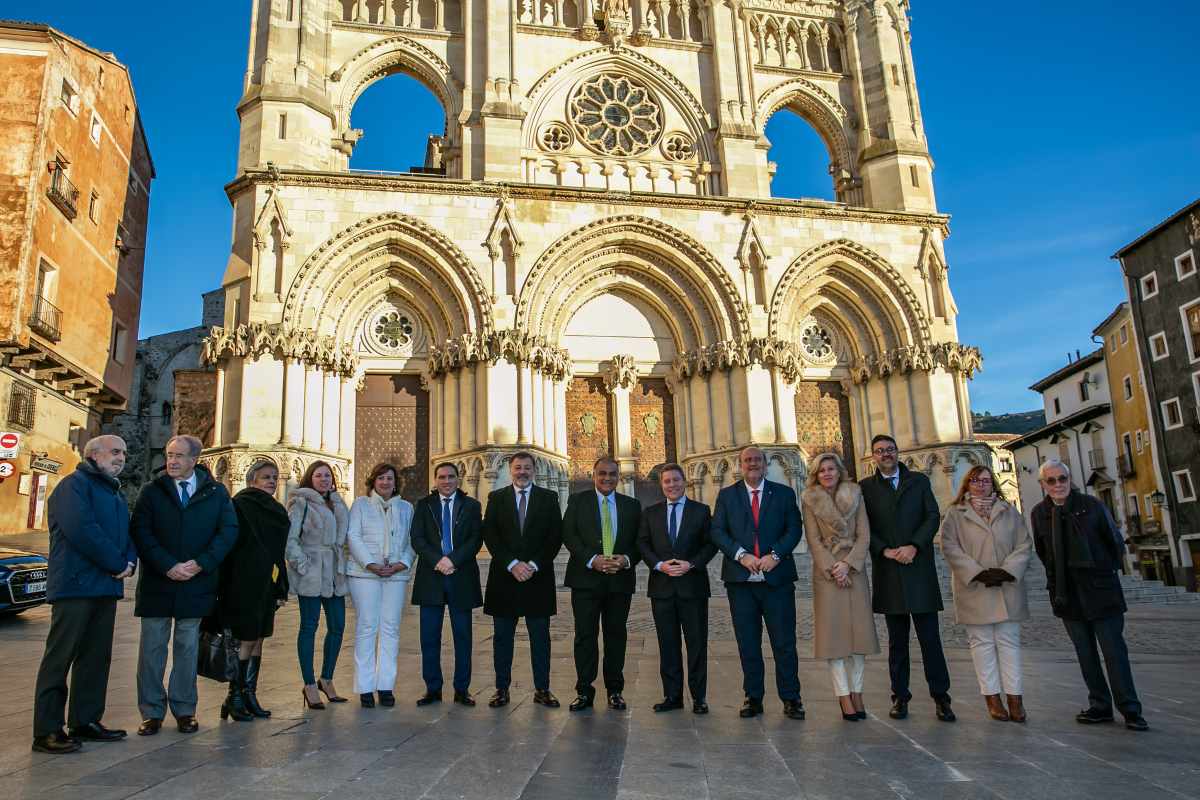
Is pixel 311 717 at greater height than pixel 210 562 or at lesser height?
lesser

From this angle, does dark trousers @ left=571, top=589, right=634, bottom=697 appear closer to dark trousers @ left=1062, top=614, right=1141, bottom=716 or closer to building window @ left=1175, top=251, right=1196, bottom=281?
dark trousers @ left=1062, top=614, right=1141, bottom=716

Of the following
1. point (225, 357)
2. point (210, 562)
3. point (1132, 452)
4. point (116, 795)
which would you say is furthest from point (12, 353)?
point (1132, 452)

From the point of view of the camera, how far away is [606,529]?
6039 millimetres

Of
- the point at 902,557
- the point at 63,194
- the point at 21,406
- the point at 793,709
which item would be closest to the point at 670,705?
the point at 793,709

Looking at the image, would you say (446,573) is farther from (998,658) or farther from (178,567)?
(998,658)

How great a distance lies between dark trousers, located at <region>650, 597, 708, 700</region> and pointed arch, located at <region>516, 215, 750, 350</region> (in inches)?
486

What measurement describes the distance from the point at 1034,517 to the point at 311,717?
5.12 meters

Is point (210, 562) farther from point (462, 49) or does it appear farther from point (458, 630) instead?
point (462, 49)

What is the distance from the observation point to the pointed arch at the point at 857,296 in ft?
62.7

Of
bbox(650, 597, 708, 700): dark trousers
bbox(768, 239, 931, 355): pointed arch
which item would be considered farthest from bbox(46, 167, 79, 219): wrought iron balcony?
bbox(650, 597, 708, 700): dark trousers

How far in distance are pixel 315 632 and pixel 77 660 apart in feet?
5.14

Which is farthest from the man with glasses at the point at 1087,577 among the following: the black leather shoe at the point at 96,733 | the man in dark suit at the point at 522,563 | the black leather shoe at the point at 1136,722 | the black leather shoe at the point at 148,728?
the black leather shoe at the point at 96,733

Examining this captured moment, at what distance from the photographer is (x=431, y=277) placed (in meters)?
17.8

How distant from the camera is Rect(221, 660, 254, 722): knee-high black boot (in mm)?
5129
